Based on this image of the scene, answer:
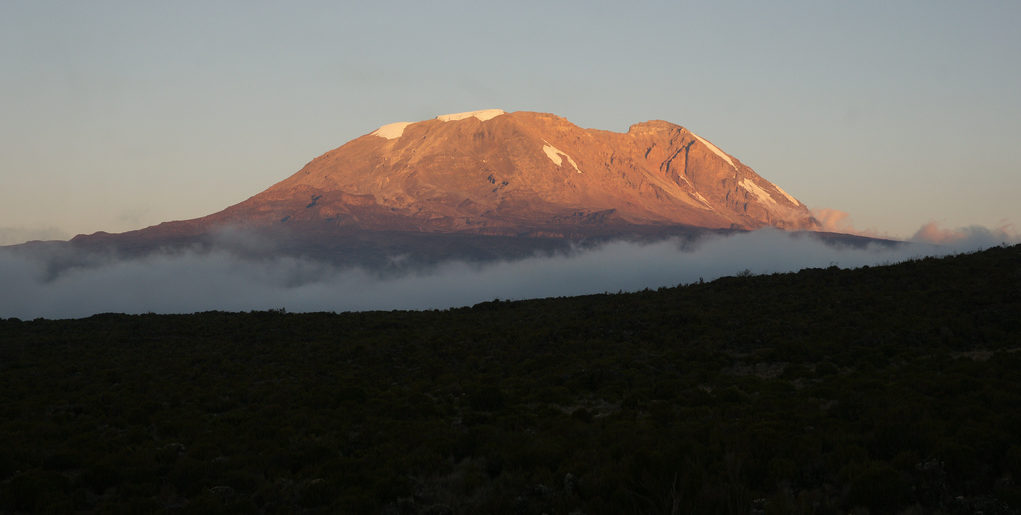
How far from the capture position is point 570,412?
22.5 metres

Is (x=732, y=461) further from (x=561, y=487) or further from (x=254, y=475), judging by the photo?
(x=254, y=475)

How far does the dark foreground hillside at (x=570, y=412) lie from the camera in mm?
14273

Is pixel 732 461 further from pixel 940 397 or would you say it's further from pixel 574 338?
pixel 574 338

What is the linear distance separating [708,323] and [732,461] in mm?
22731

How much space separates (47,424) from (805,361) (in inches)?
1020

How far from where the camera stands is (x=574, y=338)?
3731 centimetres

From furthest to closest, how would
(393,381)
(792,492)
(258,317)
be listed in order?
(258,317) → (393,381) → (792,492)

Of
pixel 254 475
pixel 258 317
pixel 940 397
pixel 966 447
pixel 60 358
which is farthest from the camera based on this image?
pixel 258 317

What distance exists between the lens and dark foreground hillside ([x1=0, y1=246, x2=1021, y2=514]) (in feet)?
46.8

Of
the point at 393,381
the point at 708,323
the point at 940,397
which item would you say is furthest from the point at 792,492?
the point at 708,323

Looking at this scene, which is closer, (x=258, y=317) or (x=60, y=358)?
(x=60, y=358)

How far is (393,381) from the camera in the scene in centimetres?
2958

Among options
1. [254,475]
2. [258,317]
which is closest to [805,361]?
[254,475]

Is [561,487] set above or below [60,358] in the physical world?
below
